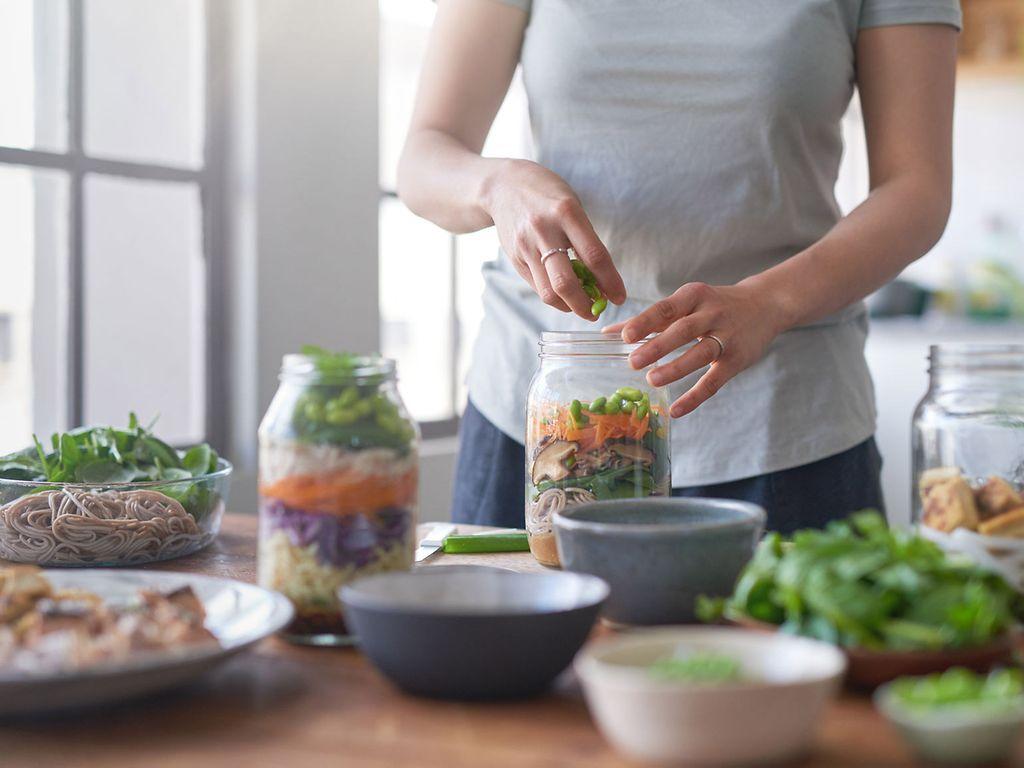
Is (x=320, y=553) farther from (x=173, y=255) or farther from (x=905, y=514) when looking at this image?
(x=905, y=514)

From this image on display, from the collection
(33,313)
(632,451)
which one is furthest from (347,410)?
(33,313)

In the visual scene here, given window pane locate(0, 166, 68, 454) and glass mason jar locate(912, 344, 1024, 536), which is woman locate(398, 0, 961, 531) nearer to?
glass mason jar locate(912, 344, 1024, 536)

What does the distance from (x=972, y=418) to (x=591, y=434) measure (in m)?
0.31

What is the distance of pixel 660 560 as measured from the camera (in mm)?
776

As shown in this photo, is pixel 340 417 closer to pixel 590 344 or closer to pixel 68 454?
pixel 590 344

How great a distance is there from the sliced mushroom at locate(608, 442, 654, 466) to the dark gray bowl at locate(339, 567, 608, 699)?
12.8 inches

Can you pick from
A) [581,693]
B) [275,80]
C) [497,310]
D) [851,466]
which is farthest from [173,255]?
[581,693]

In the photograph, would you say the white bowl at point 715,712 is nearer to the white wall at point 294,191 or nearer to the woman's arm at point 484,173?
the woman's arm at point 484,173

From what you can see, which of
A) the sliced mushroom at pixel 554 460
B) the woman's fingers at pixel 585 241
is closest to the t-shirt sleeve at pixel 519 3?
the woman's fingers at pixel 585 241

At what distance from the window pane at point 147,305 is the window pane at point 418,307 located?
78cm

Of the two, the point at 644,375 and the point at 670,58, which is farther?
the point at 670,58

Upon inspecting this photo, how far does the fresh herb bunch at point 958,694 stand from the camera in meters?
0.55

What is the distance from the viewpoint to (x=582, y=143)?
56.6 inches

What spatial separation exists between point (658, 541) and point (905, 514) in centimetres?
286
